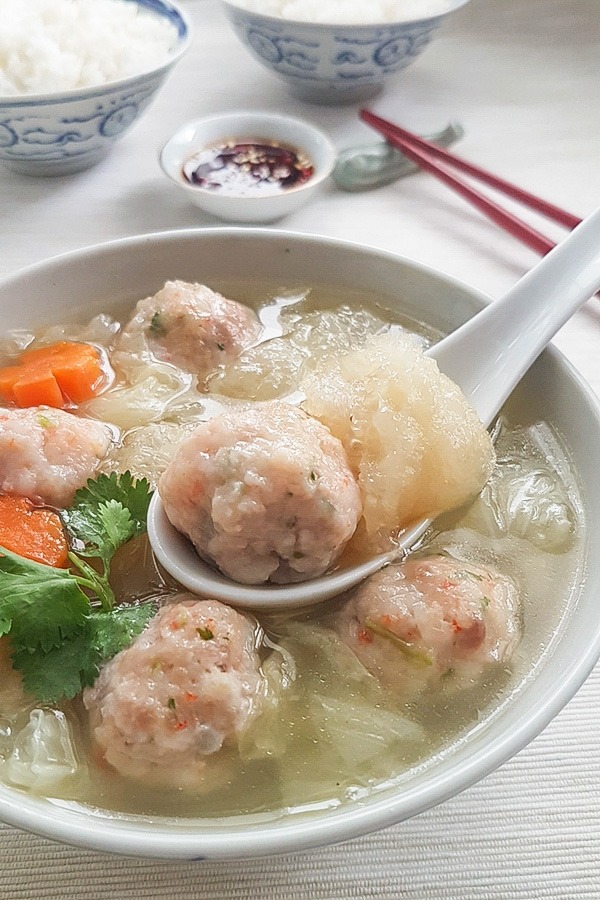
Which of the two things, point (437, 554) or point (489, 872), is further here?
point (437, 554)

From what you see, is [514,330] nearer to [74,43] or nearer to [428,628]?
[428,628]

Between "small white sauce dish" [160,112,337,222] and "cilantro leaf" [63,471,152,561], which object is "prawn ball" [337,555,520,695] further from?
"small white sauce dish" [160,112,337,222]

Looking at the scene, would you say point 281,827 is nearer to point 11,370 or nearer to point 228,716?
point 228,716

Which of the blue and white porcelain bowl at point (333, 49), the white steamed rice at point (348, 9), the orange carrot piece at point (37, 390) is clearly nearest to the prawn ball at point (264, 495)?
the orange carrot piece at point (37, 390)

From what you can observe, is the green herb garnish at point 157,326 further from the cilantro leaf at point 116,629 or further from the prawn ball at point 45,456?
the cilantro leaf at point 116,629

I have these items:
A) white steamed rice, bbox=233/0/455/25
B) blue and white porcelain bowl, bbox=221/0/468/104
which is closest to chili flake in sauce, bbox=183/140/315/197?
blue and white porcelain bowl, bbox=221/0/468/104

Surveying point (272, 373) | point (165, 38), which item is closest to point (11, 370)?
point (272, 373)

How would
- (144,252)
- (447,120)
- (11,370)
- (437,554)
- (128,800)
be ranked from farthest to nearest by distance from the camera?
1. (447,120)
2. (144,252)
3. (11,370)
4. (437,554)
5. (128,800)
